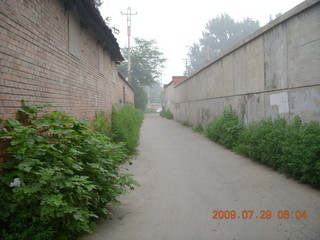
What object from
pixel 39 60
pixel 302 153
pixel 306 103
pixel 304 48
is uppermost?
pixel 304 48

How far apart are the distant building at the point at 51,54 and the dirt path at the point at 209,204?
6.55ft

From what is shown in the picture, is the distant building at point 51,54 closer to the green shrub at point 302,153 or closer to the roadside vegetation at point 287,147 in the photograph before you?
the roadside vegetation at point 287,147

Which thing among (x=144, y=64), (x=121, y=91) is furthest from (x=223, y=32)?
(x=121, y=91)

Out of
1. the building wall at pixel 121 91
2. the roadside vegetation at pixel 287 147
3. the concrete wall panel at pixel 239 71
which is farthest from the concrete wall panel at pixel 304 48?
the building wall at pixel 121 91

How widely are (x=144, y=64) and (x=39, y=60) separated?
37.7 meters

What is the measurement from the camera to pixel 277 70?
21.4 ft

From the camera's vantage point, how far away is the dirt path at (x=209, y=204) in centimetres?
314

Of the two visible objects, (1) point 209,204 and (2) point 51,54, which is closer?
(1) point 209,204

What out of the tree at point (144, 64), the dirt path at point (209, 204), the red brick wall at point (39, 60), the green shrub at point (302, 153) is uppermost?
the tree at point (144, 64)

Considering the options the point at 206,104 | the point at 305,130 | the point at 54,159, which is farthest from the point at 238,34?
the point at 54,159
